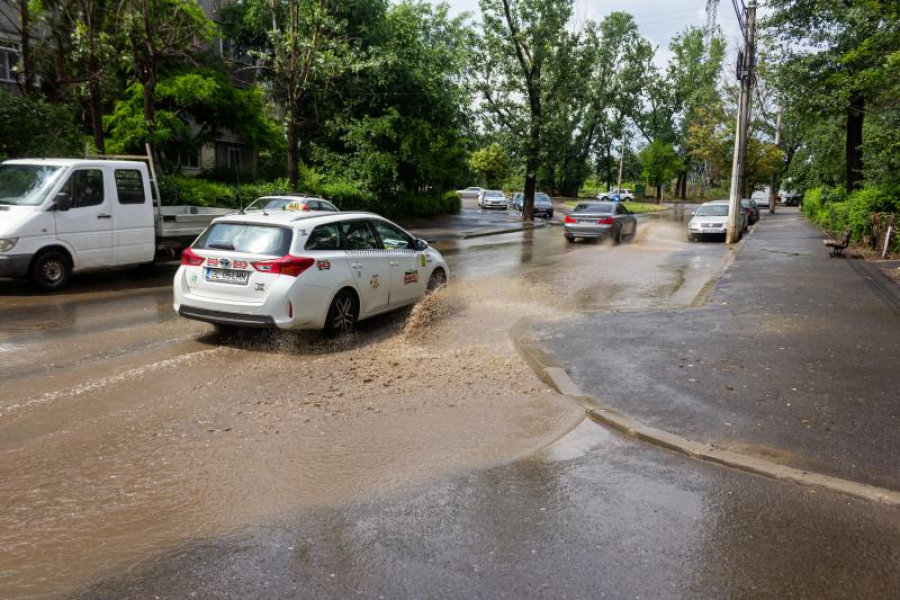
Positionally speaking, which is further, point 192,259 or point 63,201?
point 63,201

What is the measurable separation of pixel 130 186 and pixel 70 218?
1.36 m

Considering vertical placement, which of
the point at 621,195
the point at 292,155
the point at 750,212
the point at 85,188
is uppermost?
the point at 292,155

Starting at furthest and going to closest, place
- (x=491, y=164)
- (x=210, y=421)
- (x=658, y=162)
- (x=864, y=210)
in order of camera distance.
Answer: (x=491, y=164), (x=658, y=162), (x=864, y=210), (x=210, y=421)

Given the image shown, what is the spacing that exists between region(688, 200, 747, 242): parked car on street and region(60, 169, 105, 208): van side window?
69.1 feet

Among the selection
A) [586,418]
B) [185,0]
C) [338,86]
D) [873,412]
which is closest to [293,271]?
[586,418]

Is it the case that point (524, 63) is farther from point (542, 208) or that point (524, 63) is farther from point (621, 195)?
point (621, 195)

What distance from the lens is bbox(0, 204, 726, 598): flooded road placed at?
4.00 meters

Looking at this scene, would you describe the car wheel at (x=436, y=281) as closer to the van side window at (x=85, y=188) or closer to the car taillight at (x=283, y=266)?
the car taillight at (x=283, y=266)

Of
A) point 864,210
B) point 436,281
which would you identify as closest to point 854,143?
point 864,210

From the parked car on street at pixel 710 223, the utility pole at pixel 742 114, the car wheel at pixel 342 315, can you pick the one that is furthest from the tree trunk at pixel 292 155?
the car wheel at pixel 342 315

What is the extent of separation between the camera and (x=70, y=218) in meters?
11.5

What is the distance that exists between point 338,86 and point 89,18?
13015mm

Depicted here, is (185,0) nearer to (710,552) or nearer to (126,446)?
(126,446)

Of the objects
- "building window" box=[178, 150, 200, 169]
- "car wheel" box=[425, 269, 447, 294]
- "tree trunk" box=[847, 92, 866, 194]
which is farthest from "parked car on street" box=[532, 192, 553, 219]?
"car wheel" box=[425, 269, 447, 294]
